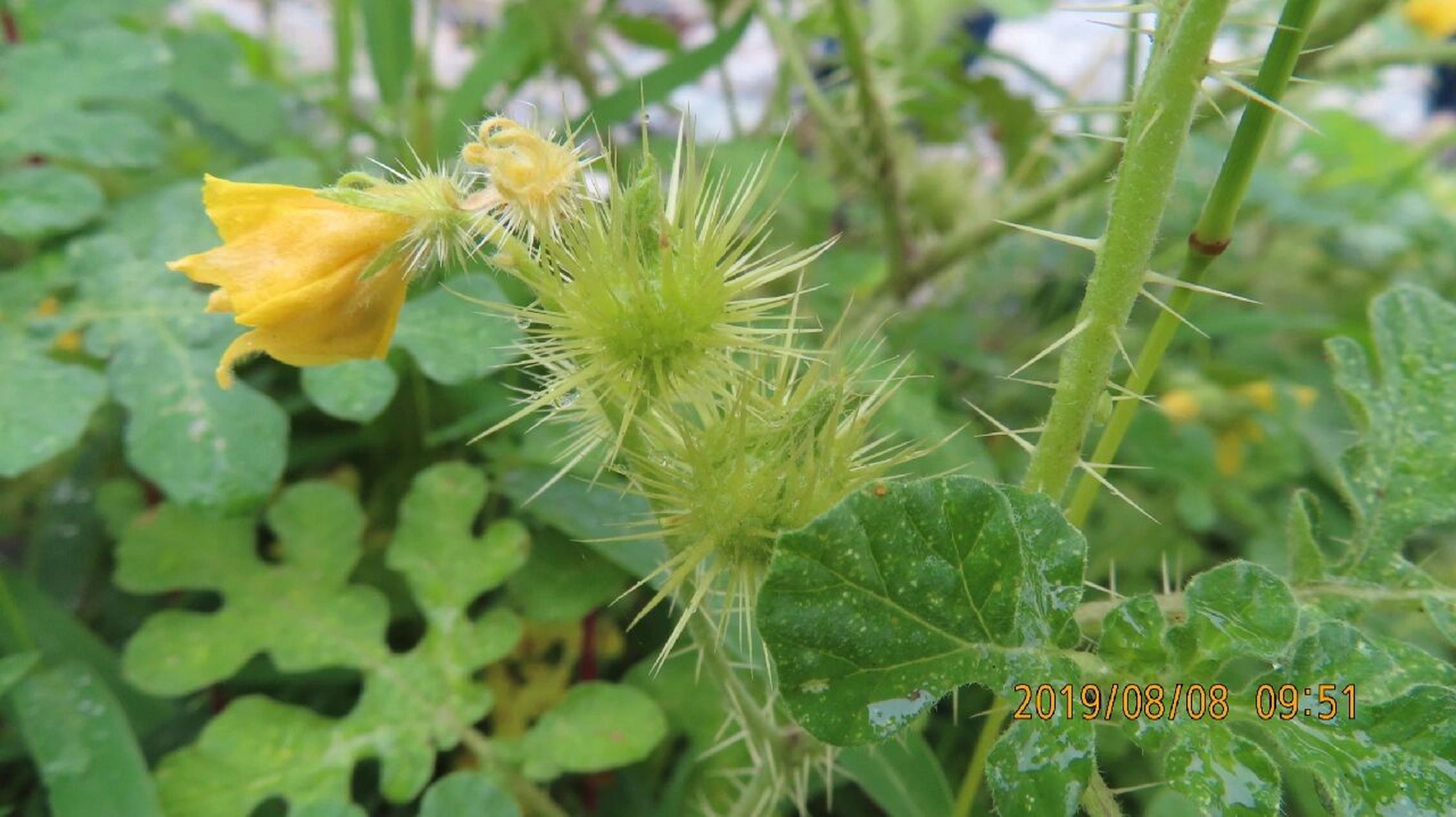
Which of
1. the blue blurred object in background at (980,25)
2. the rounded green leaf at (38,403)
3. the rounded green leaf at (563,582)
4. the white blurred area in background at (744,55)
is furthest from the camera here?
the blue blurred object in background at (980,25)

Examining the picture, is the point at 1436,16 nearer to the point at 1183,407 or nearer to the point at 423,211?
the point at 1183,407

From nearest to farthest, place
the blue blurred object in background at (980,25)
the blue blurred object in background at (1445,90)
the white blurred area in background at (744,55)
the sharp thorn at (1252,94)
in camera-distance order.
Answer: the sharp thorn at (1252,94) → the white blurred area in background at (744,55) → the blue blurred object in background at (980,25) → the blue blurred object in background at (1445,90)

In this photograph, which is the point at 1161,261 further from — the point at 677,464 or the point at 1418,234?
the point at 677,464

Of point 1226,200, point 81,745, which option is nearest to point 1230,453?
point 1226,200

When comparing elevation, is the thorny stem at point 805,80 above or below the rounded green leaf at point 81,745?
above

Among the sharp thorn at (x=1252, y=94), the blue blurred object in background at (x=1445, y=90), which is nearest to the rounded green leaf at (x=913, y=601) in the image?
the sharp thorn at (x=1252, y=94)

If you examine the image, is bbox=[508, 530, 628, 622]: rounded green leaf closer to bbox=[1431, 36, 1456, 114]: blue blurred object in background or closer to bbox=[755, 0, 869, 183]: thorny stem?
bbox=[755, 0, 869, 183]: thorny stem
